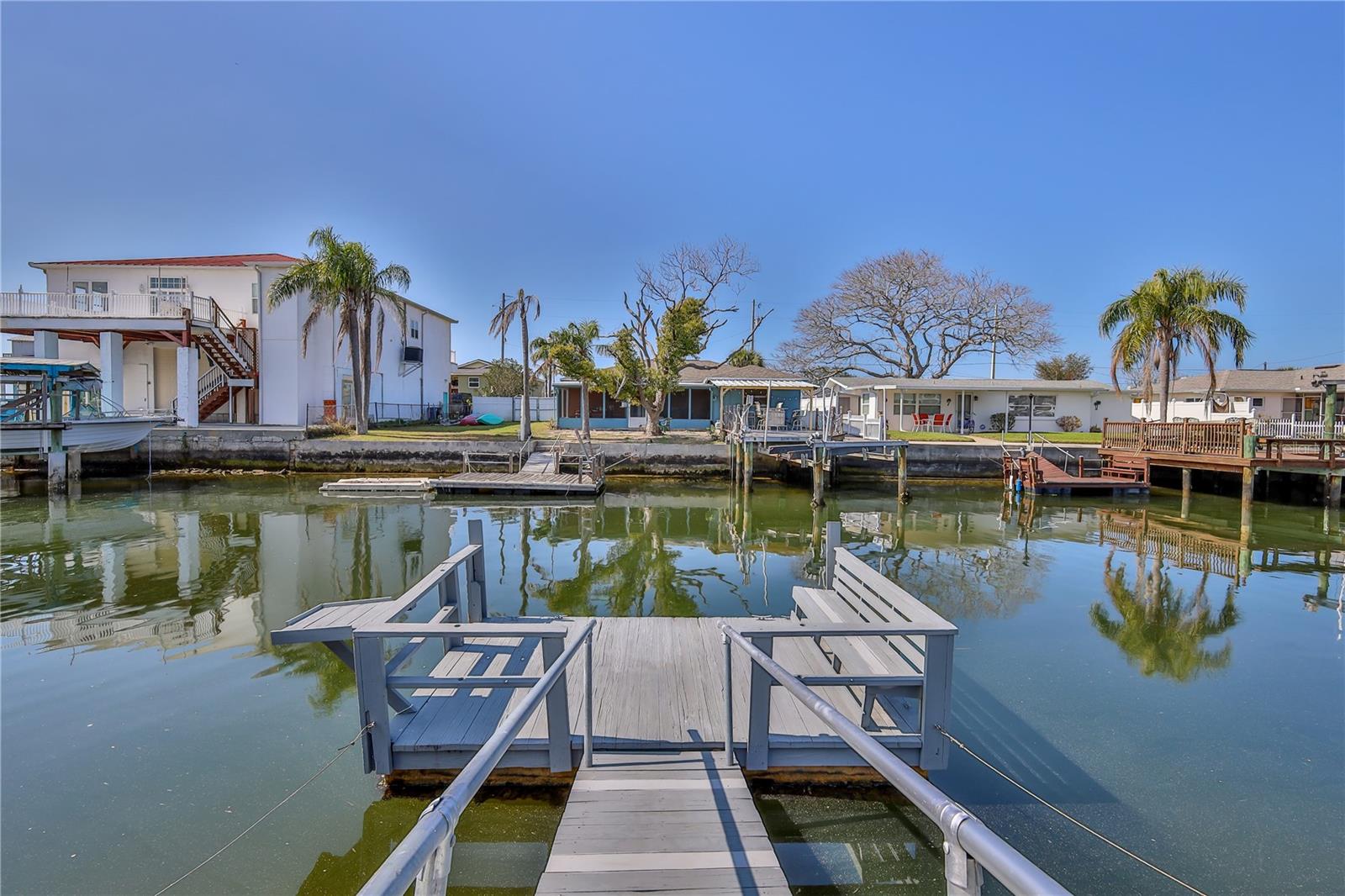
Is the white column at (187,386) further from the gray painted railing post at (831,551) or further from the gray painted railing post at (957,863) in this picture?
the gray painted railing post at (957,863)

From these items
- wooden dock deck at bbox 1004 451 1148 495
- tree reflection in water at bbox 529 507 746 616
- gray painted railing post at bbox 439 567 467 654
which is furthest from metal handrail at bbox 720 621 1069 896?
wooden dock deck at bbox 1004 451 1148 495

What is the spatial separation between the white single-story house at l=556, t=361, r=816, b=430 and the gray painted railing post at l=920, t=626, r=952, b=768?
2875 centimetres

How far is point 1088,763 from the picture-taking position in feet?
18.1

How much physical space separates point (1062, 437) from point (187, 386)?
39175 mm

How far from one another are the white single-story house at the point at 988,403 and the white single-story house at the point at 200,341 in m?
26.5

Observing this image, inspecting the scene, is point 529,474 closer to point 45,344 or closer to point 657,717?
point 657,717

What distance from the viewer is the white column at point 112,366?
2805cm

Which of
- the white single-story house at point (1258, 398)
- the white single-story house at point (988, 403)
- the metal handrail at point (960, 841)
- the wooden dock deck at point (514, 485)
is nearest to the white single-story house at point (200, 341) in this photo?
the wooden dock deck at point (514, 485)

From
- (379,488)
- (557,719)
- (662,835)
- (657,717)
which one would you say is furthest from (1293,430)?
(379,488)

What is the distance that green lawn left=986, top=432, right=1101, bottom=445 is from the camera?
3153cm

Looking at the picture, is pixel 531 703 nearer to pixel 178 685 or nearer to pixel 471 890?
pixel 471 890

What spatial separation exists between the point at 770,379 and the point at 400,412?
2079 centimetres

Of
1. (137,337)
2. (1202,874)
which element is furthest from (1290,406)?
(137,337)

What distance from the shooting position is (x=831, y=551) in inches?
270
